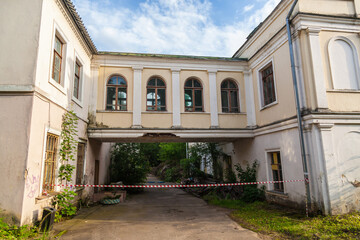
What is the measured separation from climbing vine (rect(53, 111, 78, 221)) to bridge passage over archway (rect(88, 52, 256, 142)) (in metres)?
2.00

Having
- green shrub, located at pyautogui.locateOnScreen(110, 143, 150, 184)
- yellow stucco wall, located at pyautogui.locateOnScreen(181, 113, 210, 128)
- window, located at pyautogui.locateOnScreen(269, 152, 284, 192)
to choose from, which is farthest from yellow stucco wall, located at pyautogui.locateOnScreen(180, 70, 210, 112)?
green shrub, located at pyautogui.locateOnScreen(110, 143, 150, 184)

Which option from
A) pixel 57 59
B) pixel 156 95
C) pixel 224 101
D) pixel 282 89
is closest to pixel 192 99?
pixel 224 101

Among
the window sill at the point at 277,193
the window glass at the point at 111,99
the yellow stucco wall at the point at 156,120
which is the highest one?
the window glass at the point at 111,99

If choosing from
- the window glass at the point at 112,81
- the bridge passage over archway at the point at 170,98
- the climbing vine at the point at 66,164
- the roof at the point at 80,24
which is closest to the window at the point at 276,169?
the bridge passage over archway at the point at 170,98

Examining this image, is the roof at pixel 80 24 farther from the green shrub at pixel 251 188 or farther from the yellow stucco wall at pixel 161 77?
the green shrub at pixel 251 188

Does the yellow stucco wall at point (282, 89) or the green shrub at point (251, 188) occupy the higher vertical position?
the yellow stucco wall at point (282, 89)

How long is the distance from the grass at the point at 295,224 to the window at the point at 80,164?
629 centimetres

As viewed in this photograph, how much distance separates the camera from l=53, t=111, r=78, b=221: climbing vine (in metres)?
7.47

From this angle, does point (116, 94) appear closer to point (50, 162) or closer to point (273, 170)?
point (50, 162)

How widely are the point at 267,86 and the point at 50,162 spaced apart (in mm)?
9078

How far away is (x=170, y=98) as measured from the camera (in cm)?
1134

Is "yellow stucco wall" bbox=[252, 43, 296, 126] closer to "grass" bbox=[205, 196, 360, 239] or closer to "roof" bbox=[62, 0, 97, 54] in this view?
"grass" bbox=[205, 196, 360, 239]

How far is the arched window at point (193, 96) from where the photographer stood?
11612 millimetres

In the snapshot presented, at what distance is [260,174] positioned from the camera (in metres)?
10.8
